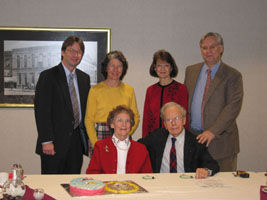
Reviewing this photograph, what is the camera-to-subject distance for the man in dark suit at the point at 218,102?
2.91 m

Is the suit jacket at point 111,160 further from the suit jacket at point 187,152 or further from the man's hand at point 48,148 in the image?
the man's hand at point 48,148

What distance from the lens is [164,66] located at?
10.1 ft

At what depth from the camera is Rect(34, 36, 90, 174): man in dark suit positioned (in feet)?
9.24

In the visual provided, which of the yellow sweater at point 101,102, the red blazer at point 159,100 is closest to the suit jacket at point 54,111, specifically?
the yellow sweater at point 101,102

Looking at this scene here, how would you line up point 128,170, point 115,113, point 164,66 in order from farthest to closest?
1. point 164,66
2. point 115,113
3. point 128,170

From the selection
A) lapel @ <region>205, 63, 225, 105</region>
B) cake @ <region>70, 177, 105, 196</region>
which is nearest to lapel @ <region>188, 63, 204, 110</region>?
lapel @ <region>205, 63, 225, 105</region>

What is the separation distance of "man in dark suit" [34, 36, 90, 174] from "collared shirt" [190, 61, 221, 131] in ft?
3.68

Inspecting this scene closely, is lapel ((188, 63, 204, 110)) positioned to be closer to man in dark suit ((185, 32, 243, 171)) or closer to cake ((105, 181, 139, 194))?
man in dark suit ((185, 32, 243, 171))

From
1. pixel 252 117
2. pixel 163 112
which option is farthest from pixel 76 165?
pixel 252 117

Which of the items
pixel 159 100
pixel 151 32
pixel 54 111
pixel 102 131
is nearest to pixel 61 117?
pixel 54 111

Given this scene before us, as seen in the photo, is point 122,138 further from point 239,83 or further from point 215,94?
point 239,83

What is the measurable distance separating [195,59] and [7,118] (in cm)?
270

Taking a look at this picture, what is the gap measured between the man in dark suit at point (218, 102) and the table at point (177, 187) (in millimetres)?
759

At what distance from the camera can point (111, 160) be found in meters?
2.33
